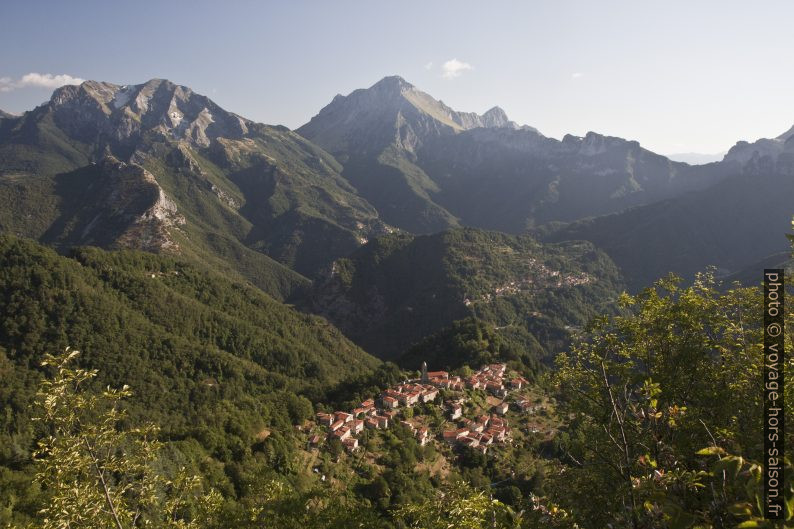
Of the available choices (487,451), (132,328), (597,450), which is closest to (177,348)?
(132,328)

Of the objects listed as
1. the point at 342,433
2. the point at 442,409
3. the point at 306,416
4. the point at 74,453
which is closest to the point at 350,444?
the point at 342,433

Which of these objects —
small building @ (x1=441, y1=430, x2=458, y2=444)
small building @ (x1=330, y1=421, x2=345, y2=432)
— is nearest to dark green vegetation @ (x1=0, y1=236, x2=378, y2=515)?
small building @ (x1=330, y1=421, x2=345, y2=432)

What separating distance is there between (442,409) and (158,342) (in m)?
74.5

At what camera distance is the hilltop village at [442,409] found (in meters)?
53.9

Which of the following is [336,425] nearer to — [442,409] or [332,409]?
[332,409]

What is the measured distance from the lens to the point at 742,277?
535 feet

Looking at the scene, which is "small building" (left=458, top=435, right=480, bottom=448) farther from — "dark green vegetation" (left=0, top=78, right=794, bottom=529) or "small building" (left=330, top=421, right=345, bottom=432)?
"small building" (left=330, top=421, right=345, bottom=432)

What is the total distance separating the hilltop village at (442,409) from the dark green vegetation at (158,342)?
623 cm

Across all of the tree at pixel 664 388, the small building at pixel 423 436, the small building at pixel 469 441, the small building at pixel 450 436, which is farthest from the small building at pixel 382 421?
the tree at pixel 664 388

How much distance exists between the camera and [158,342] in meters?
103

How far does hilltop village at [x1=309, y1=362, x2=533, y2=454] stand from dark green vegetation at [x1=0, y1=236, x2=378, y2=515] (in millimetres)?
6228

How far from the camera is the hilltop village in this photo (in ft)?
177

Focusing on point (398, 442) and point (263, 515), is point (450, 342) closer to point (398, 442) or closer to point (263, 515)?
point (398, 442)

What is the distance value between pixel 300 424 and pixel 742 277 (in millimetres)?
178122
